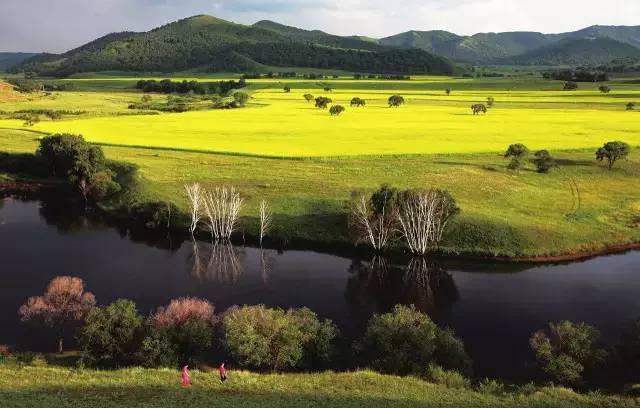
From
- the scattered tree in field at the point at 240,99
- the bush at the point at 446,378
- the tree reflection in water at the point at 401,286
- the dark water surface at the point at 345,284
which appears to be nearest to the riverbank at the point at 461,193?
the dark water surface at the point at 345,284

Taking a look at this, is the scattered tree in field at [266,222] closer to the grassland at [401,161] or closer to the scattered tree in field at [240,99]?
the grassland at [401,161]

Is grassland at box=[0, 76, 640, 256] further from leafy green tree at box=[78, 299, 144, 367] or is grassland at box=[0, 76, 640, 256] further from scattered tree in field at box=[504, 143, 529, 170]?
leafy green tree at box=[78, 299, 144, 367]

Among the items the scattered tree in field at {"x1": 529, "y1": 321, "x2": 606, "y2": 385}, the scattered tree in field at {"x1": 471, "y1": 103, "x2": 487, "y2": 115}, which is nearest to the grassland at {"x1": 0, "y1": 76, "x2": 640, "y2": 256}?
the scattered tree in field at {"x1": 471, "y1": 103, "x2": 487, "y2": 115}

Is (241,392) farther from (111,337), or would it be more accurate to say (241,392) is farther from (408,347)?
(408,347)

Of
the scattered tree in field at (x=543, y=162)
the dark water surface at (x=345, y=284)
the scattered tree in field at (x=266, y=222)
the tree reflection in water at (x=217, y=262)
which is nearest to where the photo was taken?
the dark water surface at (x=345, y=284)

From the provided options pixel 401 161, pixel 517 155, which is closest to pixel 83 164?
pixel 401 161

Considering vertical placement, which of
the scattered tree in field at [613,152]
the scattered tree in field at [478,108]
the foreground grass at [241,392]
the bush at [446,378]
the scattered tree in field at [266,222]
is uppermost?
the scattered tree in field at [478,108]

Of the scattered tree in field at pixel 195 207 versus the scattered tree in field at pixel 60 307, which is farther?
the scattered tree in field at pixel 195 207
